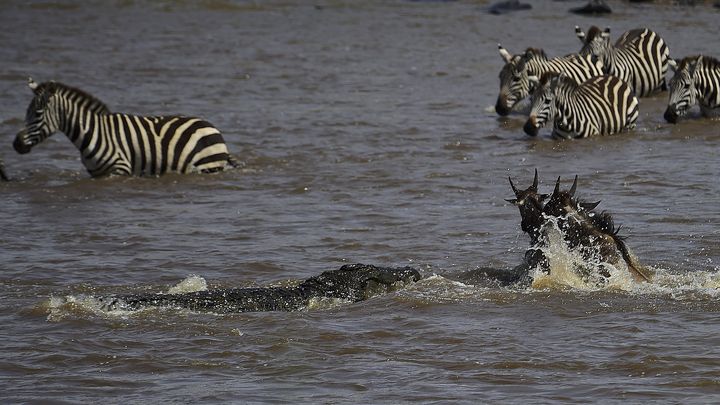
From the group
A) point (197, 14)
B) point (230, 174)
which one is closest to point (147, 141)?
point (230, 174)

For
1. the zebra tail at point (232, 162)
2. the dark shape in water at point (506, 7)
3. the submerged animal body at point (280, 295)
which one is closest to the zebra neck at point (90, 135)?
the zebra tail at point (232, 162)

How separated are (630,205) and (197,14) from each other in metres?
22.7

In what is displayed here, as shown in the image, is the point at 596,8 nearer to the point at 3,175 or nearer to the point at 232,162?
the point at 232,162

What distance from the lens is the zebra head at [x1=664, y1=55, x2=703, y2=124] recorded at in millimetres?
16234

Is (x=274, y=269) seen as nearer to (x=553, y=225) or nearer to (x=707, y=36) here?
(x=553, y=225)

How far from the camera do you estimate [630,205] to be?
1178cm

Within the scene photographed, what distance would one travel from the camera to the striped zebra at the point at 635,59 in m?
18.7

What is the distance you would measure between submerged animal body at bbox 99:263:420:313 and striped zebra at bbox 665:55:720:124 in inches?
329

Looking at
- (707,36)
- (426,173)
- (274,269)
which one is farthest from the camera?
(707,36)

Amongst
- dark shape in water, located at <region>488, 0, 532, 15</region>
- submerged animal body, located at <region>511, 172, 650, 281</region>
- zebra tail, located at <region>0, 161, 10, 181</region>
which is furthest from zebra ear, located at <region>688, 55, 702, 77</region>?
dark shape in water, located at <region>488, 0, 532, 15</region>

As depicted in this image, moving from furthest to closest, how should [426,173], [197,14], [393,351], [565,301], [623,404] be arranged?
1. [197,14]
2. [426,173]
3. [565,301]
4. [393,351]
5. [623,404]

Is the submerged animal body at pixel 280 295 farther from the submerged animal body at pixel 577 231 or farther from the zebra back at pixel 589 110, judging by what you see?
the zebra back at pixel 589 110

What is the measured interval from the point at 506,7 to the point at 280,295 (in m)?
24.6

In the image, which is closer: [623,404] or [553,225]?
[623,404]
